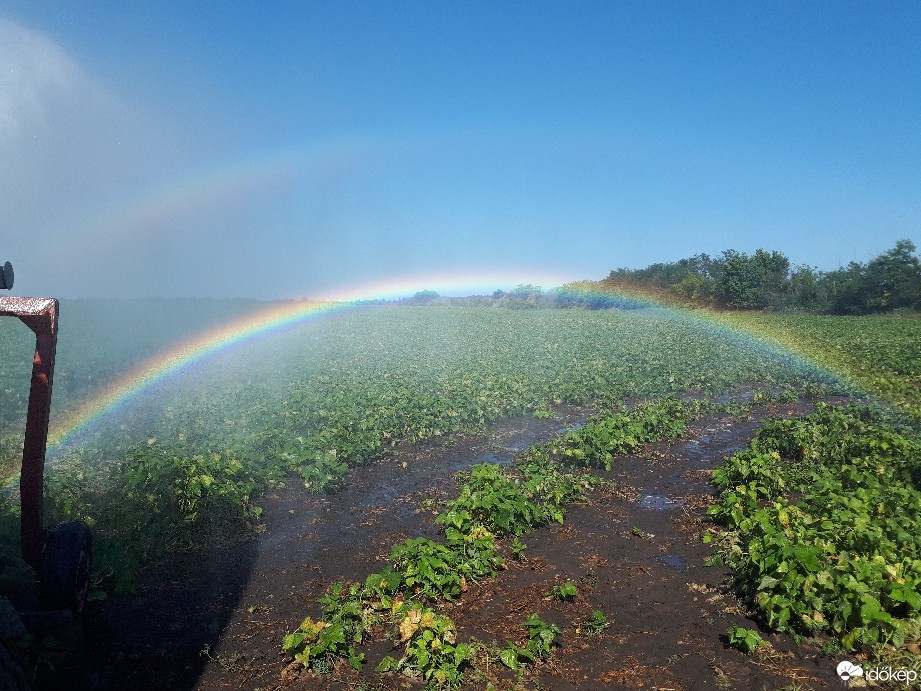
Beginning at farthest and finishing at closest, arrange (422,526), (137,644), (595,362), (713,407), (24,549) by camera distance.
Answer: (595,362)
(713,407)
(422,526)
(137,644)
(24,549)

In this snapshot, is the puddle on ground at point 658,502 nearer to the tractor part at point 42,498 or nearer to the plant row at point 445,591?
the plant row at point 445,591

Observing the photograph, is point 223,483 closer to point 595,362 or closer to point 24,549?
point 24,549

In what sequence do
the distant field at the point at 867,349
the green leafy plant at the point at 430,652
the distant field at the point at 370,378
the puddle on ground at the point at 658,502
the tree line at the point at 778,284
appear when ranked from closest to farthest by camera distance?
the green leafy plant at the point at 430,652
the puddle on ground at the point at 658,502
the distant field at the point at 370,378
the distant field at the point at 867,349
the tree line at the point at 778,284

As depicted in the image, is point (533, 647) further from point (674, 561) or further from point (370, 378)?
point (370, 378)

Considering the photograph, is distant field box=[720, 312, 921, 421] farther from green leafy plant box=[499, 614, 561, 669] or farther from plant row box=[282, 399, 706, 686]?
green leafy plant box=[499, 614, 561, 669]

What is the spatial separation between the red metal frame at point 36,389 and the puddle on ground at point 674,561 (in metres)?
6.41

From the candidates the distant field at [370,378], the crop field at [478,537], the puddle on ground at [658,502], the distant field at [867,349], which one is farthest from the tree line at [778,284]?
the puddle on ground at [658,502]

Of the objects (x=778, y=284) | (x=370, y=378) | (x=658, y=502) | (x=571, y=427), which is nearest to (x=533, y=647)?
(x=658, y=502)

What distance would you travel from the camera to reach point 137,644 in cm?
522

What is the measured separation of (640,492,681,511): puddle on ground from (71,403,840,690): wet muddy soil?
42 mm

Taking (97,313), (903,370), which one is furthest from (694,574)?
(97,313)

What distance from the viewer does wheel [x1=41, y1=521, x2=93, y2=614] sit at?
478 centimetres

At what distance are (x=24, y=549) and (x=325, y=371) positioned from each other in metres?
16.5

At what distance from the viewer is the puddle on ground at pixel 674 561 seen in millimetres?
6527
